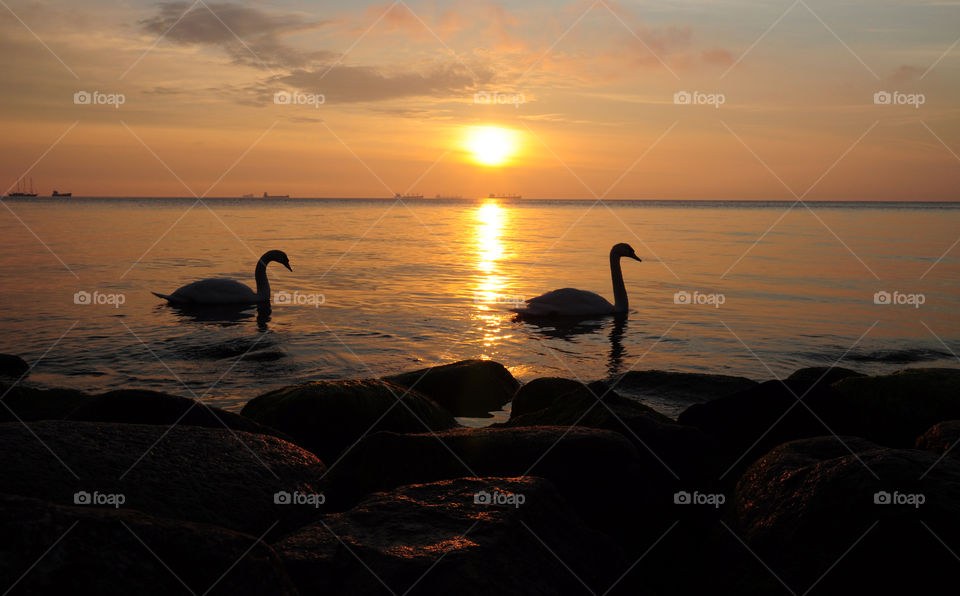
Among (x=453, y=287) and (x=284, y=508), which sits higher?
(x=453, y=287)

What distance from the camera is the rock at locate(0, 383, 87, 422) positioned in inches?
274

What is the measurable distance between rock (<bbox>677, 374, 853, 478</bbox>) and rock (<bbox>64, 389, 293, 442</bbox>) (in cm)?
398

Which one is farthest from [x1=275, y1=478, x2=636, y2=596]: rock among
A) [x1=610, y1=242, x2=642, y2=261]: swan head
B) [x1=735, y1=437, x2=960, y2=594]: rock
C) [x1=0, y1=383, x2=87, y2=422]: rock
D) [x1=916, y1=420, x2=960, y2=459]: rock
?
[x1=610, y1=242, x2=642, y2=261]: swan head

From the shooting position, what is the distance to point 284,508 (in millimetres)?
4543

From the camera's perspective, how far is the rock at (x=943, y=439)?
200 inches

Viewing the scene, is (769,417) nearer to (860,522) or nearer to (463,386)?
(860,522)

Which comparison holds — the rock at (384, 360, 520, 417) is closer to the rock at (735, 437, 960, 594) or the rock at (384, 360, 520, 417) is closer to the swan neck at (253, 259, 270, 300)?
the rock at (735, 437, 960, 594)

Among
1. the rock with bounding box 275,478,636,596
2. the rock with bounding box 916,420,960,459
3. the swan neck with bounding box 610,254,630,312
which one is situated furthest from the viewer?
the swan neck with bounding box 610,254,630,312

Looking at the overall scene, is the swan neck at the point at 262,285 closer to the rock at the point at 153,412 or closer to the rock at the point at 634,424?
the rock at the point at 153,412

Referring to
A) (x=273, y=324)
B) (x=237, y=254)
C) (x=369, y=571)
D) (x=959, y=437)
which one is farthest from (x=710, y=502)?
(x=237, y=254)

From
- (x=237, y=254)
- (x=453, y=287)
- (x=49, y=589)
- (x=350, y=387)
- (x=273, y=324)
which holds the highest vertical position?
(x=237, y=254)

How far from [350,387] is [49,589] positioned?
4.53 meters

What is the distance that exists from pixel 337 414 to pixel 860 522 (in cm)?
467

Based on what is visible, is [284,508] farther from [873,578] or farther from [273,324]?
[273,324]
